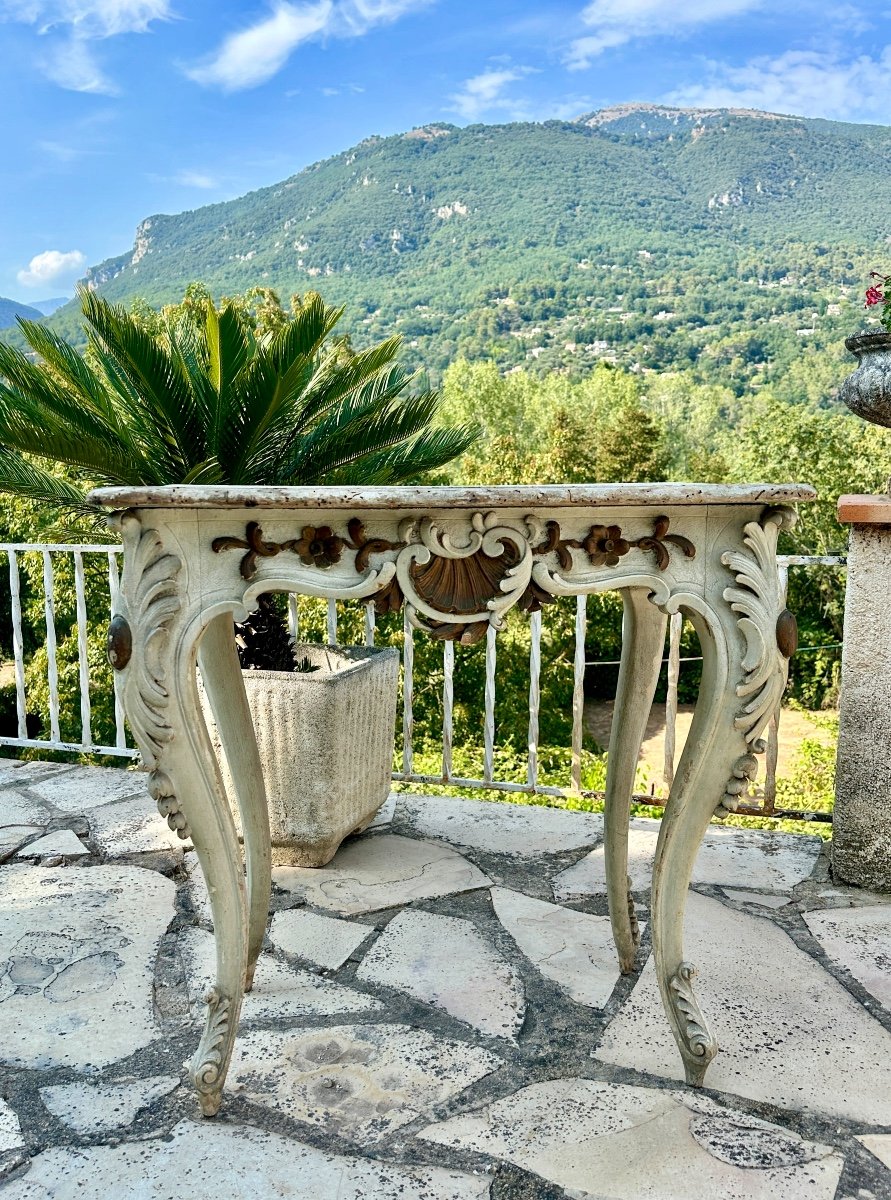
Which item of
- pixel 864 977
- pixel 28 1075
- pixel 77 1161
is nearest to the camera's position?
pixel 77 1161

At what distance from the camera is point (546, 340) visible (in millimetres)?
54156

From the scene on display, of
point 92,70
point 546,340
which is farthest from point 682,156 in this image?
point 92,70

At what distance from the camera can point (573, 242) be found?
225 ft

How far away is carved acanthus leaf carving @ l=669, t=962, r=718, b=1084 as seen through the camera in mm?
1613

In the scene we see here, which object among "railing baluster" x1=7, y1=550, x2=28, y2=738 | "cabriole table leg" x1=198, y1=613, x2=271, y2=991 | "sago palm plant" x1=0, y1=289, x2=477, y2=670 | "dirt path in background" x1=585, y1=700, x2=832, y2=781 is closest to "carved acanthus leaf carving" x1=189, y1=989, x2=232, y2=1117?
"cabriole table leg" x1=198, y1=613, x2=271, y2=991

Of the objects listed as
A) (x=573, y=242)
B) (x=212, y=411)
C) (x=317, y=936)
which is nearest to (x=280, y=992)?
(x=317, y=936)

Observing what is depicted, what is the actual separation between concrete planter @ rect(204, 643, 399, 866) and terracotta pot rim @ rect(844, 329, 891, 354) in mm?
1651

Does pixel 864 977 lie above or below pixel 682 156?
below

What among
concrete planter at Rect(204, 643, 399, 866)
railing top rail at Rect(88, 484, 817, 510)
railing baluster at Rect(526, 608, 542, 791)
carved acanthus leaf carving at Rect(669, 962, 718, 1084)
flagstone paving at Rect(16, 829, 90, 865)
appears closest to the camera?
railing top rail at Rect(88, 484, 817, 510)

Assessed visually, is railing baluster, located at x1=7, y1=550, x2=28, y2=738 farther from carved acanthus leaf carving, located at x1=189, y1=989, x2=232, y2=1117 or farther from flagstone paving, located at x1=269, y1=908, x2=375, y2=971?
carved acanthus leaf carving, located at x1=189, y1=989, x2=232, y2=1117

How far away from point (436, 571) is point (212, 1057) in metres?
0.90

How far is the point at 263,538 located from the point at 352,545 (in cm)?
14

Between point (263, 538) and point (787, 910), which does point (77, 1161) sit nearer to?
point (263, 538)

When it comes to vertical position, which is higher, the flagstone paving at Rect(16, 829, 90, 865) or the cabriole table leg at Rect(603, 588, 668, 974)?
the cabriole table leg at Rect(603, 588, 668, 974)
